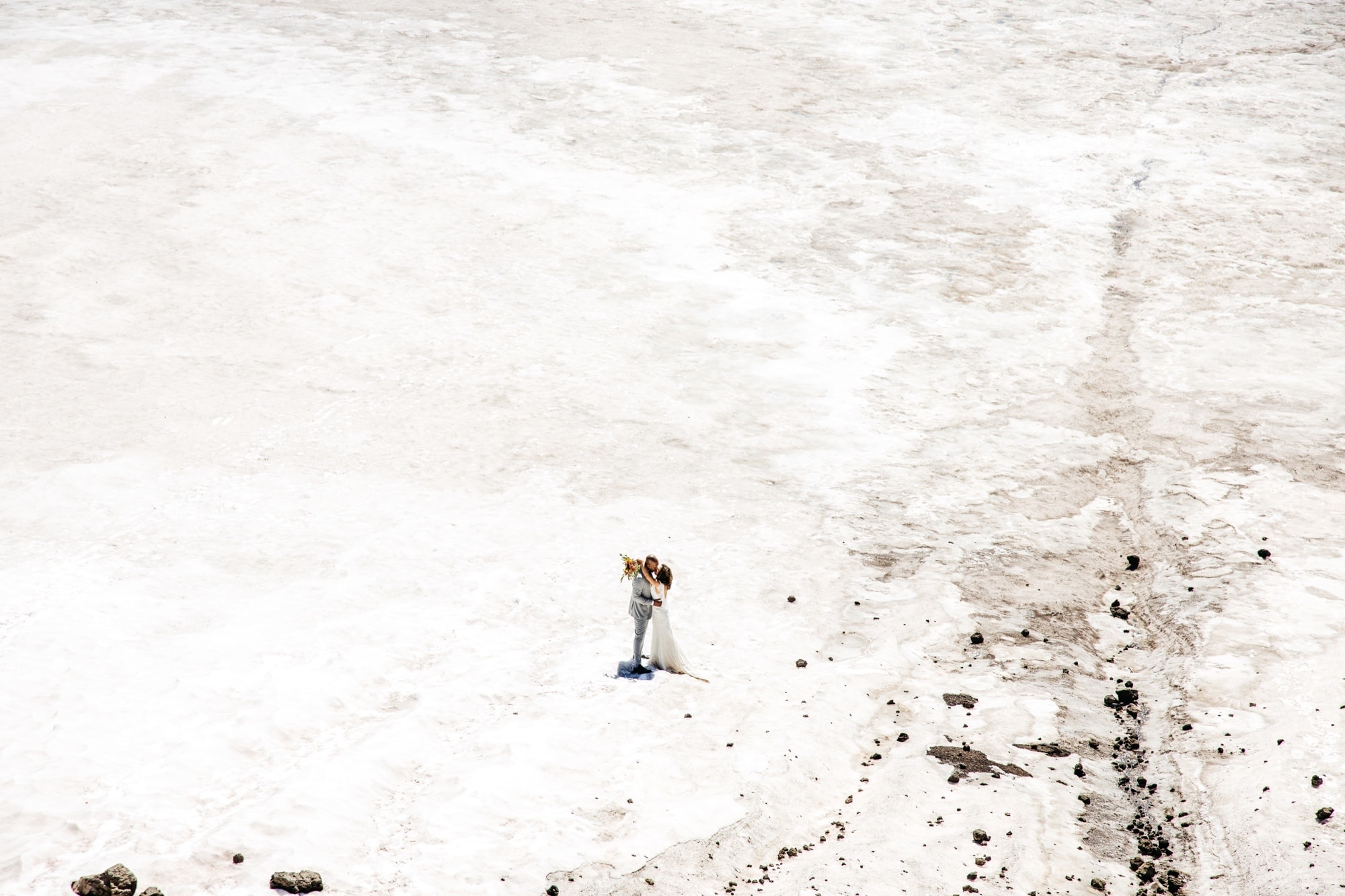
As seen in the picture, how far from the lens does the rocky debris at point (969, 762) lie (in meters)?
10.1

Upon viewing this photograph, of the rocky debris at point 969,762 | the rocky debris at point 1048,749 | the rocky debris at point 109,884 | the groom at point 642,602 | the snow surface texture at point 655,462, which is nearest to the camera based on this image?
the rocky debris at point 109,884

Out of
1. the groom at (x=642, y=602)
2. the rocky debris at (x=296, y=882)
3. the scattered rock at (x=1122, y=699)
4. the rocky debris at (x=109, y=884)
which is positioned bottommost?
the scattered rock at (x=1122, y=699)

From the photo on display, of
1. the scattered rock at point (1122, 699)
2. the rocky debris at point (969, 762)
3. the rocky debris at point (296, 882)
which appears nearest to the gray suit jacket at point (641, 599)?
the rocky debris at point (969, 762)

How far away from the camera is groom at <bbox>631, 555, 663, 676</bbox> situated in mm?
11062

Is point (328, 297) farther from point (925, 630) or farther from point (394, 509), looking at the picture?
point (925, 630)

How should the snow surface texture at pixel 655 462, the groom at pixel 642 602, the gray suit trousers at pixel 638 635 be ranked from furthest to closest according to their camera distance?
1. the gray suit trousers at pixel 638 635
2. the groom at pixel 642 602
3. the snow surface texture at pixel 655 462

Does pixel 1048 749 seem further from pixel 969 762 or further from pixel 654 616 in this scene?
→ pixel 654 616

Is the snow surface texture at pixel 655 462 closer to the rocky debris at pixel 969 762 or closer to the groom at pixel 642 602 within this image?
the rocky debris at pixel 969 762

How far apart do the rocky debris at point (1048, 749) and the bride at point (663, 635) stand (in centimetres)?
316

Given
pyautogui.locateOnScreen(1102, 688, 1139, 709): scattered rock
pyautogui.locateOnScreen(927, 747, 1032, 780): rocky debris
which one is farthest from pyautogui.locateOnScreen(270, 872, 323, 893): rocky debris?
pyautogui.locateOnScreen(1102, 688, 1139, 709): scattered rock

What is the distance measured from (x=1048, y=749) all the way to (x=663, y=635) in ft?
12.4

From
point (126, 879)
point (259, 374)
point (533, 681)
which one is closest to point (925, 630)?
point (533, 681)

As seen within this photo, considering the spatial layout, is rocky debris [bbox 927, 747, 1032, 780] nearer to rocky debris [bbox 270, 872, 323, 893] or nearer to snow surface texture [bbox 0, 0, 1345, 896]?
snow surface texture [bbox 0, 0, 1345, 896]

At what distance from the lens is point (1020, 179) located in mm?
24500
